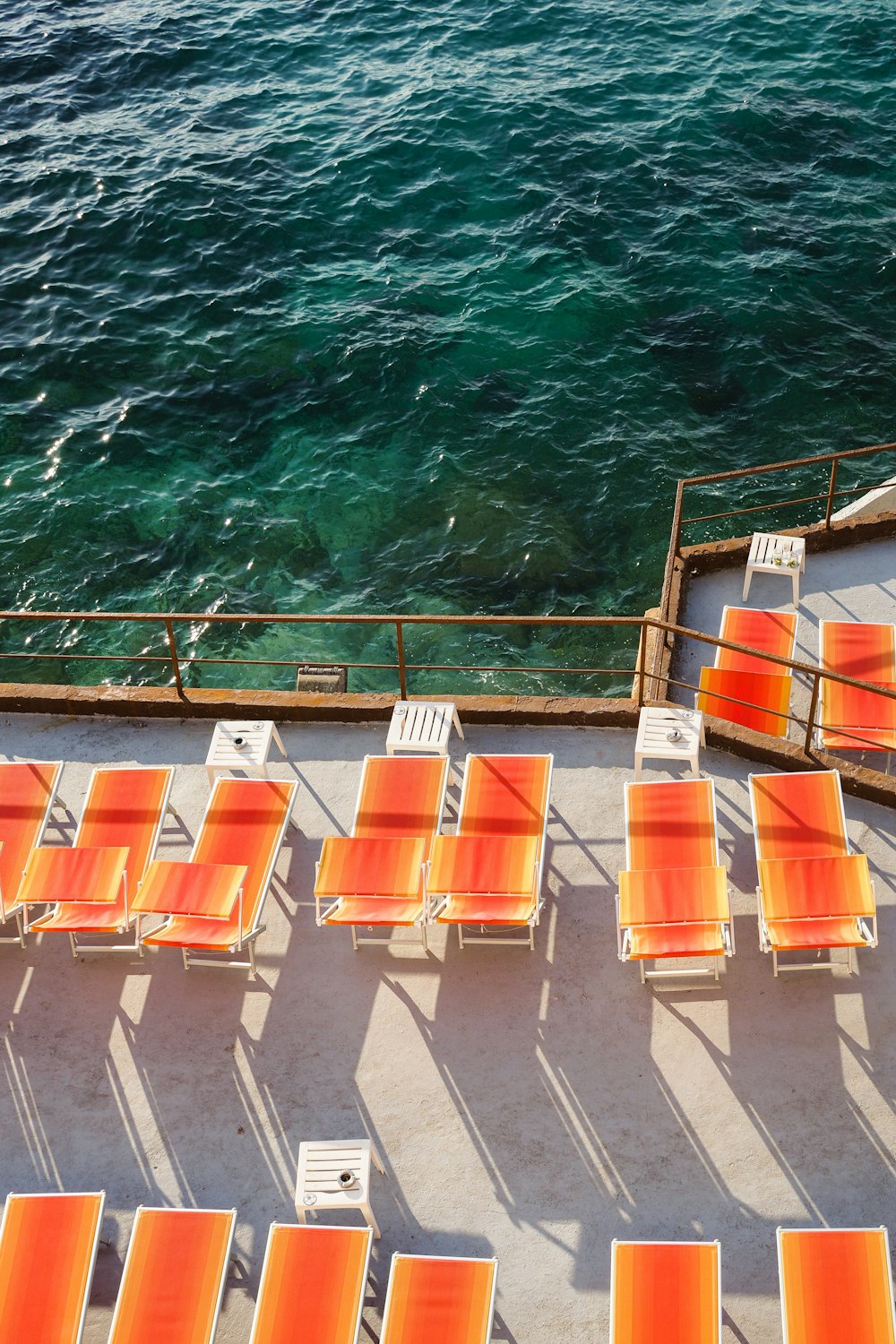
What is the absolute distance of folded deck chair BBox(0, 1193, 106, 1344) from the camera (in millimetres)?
7508

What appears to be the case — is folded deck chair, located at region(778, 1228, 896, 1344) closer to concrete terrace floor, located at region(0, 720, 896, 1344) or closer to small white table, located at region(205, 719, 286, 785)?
concrete terrace floor, located at region(0, 720, 896, 1344)

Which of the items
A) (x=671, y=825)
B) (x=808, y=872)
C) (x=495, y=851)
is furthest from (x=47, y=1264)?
(x=808, y=872)

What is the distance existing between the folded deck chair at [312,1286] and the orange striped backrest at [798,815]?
464 cm

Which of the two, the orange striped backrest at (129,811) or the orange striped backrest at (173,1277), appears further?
the orange striped backrest at (129,811)

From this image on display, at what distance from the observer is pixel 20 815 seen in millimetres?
10680

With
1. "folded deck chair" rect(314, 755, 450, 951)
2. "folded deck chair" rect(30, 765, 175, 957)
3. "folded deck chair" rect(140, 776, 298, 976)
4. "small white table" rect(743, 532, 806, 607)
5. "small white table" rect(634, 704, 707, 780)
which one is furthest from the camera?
"small white table" rect(743, 532, 806, 607)

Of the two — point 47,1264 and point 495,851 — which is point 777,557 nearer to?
point 495,851

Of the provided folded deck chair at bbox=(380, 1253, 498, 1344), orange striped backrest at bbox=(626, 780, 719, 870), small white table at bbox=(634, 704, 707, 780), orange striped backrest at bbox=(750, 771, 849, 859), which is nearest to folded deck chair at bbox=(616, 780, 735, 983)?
orange striped backrest at bbox=(626, 780, 719, 870)

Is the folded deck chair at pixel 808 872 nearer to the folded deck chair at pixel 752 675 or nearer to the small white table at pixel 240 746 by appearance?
the folded deck chair at pixel 752 675

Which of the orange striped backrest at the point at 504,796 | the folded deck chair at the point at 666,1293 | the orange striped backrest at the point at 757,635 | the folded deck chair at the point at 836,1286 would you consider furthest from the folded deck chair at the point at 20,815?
the orange striped backrest at the point at 757,635

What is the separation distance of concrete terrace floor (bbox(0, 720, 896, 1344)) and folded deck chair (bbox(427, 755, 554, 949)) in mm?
486

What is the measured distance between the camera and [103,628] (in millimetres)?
19156

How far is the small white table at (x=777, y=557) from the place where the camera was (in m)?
14.5

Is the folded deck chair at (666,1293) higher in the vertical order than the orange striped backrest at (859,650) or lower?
lower
